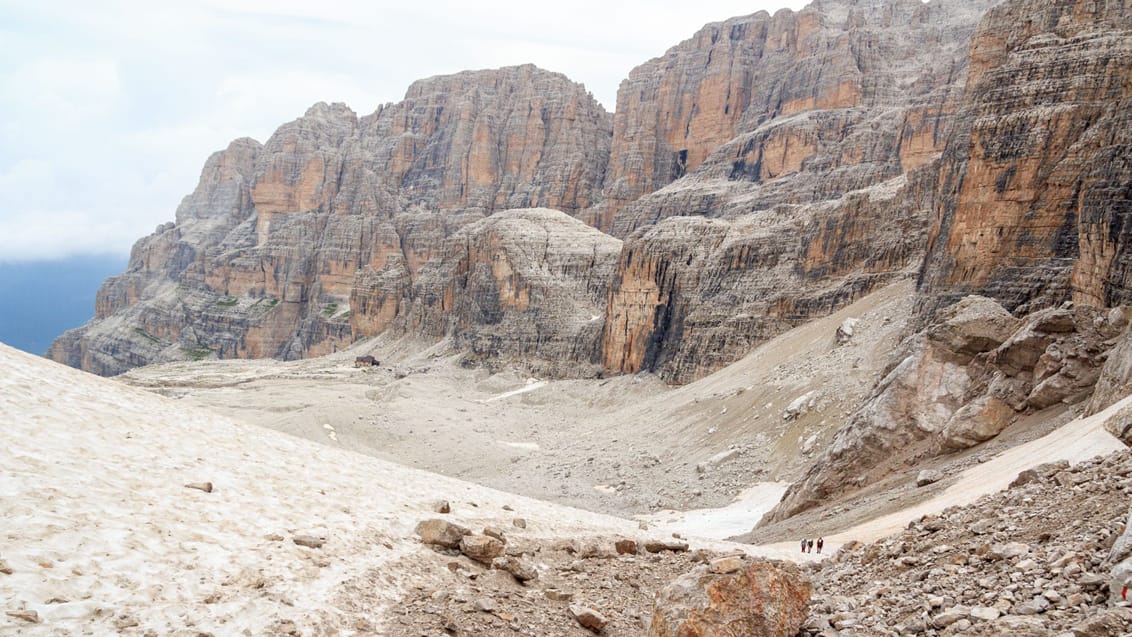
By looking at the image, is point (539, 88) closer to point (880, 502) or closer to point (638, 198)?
point (638, 198)

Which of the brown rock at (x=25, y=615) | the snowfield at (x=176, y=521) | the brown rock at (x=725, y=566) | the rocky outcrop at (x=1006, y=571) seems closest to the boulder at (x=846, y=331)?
the snowfield at (x=176, y=521)

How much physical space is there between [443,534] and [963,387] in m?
17.7

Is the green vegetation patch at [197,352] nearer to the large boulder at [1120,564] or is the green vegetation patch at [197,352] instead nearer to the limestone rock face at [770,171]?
the limestone rock face at [770,171]

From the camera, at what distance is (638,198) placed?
5108 inches

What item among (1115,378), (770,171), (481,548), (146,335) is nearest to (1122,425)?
Result: (1115,378)

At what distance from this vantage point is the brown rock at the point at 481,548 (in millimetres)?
10211

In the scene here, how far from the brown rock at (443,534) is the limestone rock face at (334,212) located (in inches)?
4560

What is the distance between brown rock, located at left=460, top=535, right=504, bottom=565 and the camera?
10211 millimetres

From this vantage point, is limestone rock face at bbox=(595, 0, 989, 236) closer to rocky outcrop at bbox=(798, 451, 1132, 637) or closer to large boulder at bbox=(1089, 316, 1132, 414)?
large boulder at bbox=(1089, 316, 1132, 414)

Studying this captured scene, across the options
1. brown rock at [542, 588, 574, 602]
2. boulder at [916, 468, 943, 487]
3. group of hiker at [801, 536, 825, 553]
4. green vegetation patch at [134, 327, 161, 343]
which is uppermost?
brown rock at [542, 588, 574, 602]

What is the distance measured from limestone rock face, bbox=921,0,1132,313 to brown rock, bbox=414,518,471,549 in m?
23.6

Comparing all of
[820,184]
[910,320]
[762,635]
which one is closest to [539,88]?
[820,184]

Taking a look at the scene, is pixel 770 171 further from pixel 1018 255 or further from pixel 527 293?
pixel 1018 255

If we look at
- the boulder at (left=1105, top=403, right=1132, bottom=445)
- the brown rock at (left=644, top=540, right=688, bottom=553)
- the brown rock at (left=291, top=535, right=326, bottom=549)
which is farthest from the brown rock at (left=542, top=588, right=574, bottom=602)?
the boulder at (left=1105, top=403, right=1132, bottom=445)
